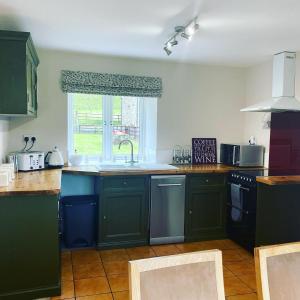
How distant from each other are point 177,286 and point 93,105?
304cm

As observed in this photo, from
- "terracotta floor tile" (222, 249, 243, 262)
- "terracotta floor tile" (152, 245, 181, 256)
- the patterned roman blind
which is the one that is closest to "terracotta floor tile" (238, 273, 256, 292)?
"terracotta floor tile" (222, 249, 243, 262)

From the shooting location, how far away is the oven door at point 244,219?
323 centimetres

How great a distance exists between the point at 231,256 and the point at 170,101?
2070mm

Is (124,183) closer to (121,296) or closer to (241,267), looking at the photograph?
(121,296)

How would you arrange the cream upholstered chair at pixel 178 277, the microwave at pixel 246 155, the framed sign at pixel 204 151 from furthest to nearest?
the framed sign at pixel 204 151 < the microwave at pixel 246 155 < the cream upholstered chair at pixel 178 277

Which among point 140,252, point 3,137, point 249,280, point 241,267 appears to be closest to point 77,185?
point 3,137

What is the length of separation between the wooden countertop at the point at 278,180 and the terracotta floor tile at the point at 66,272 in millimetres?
2035

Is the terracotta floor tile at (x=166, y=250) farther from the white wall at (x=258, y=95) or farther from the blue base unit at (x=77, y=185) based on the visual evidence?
the white wall at (x=258, y=95)

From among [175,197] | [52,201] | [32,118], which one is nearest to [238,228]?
[175,197]

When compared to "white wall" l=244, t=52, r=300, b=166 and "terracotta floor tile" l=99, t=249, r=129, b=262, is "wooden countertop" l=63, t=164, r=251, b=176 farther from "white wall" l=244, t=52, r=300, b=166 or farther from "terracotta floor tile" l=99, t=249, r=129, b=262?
"terracotta floor tile" l=99, t=249, r=129, b=262

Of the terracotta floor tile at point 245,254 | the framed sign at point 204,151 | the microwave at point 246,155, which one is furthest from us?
the framed sign at point 204,151

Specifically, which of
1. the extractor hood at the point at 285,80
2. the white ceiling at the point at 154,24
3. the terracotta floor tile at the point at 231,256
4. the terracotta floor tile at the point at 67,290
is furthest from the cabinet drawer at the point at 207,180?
the terracotta floor tile at the point at 67,290

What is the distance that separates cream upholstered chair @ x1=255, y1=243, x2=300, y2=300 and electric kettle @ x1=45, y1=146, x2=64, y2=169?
2678mm

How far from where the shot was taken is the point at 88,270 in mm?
2906
